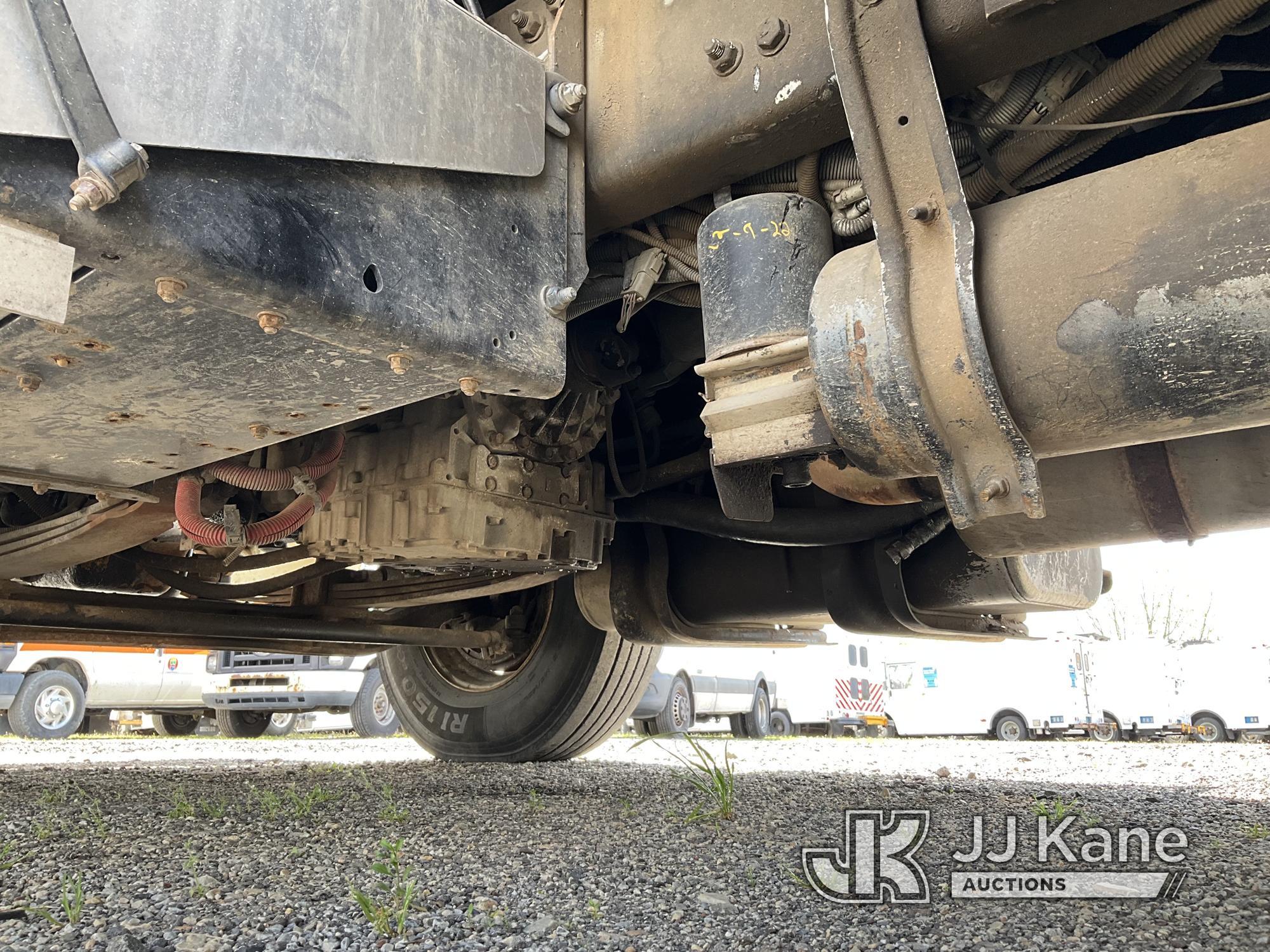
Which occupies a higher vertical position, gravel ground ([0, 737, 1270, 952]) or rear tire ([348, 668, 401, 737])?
rear tire ([348, 668, 401, 737])

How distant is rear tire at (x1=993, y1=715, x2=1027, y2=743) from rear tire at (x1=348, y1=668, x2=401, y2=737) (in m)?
8.10

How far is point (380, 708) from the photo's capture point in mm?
8086

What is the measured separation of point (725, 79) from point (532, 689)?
2521mm

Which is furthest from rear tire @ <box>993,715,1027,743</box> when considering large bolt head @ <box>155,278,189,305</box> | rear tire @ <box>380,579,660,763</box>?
large bolt head @ <box>155,278,189,305</box>

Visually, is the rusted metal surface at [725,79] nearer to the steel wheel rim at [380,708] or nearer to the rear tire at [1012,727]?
the steel wheel rim at [380,708]

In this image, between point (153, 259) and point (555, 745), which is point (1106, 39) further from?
point (555, 745)

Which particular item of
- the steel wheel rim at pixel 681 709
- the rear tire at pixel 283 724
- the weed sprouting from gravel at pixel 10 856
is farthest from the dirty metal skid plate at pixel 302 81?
the rear tire at pixel 283 724

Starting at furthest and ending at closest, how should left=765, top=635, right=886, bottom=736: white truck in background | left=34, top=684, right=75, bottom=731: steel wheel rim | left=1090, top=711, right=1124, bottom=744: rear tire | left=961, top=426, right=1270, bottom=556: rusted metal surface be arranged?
left=1090, top=711, right=1124, bottom=744: rear tire, left=765, top=635, right=886, bottom=736: white truck in background, left=34, top=684, right=75, bottom=731: steel wheel rim, left=961, top=426, right=1270, bottom=556: rusted metal surface

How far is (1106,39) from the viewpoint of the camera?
3.99 ft

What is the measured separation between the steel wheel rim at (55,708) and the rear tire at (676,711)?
5.10 meters

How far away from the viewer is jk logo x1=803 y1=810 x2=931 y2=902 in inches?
54.9

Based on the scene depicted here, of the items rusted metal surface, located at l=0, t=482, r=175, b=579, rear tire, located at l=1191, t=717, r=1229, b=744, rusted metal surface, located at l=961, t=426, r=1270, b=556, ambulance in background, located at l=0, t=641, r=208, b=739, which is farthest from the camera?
rear tire, located at l=1191, t=717, r=1229, b=744

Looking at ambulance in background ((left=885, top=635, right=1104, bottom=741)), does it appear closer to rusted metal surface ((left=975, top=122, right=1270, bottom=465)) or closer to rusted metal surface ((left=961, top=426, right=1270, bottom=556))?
rusted metal surface ((left=961, top=426, right=1270, bottom=556))

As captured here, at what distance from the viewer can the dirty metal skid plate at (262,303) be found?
Answer: 96 centimetres
